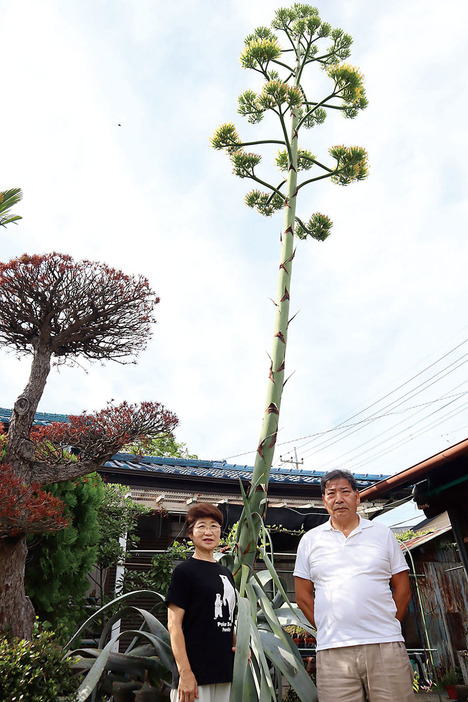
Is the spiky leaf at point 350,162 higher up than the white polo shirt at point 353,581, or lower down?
higher up

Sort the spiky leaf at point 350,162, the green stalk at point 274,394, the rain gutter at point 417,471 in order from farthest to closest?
the spiky leaf at point 350,162, the rain gutter at point 417,471, the green stalk at point 274,394

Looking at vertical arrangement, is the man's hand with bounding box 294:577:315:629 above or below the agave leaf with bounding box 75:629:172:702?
above

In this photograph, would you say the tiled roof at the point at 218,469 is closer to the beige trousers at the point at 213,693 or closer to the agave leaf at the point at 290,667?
the agave leaf at the point at 290,667

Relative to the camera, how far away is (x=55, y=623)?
5012 mm

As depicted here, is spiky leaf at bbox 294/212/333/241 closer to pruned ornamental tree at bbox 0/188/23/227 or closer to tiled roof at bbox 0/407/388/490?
pruned ornamental tree at bbox 0/188/23/227

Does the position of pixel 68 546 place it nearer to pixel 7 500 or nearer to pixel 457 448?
pixel 7 500

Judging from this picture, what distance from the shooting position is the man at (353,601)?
1985 mm

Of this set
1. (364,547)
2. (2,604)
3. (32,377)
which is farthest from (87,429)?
(364,547)

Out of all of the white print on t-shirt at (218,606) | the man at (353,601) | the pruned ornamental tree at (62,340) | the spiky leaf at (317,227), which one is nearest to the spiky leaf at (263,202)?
the spiky leaf at (317,227)

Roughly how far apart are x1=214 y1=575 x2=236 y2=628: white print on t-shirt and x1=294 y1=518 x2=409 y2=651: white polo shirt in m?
0.33

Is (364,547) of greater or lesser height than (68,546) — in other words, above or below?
below

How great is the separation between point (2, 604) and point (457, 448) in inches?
146

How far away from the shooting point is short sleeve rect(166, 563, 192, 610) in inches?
80.7

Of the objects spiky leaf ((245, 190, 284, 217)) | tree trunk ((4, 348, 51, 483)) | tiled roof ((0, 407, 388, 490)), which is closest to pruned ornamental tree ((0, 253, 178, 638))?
tree trunk ((4, 348, 51, 483))
